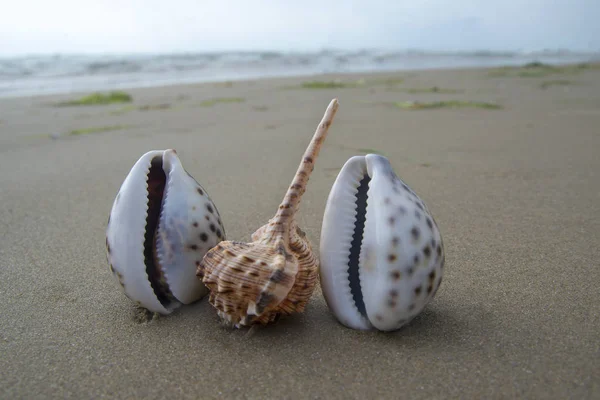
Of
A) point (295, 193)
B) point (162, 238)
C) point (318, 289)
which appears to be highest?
point (295, 193)

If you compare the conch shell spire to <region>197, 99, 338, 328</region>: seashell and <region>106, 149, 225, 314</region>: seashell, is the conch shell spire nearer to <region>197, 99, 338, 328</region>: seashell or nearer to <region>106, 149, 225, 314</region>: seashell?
<region>197, 99, 338, 328</region>: seashell

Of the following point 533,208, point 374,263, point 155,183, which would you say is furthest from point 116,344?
point 533,208

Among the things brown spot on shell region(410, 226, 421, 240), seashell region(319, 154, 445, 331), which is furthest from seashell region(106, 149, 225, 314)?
brown spot on shell region(410, 226, 421, 240)

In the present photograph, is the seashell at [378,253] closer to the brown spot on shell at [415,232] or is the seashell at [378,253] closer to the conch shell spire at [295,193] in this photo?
the brown spot on shell at [415,232]

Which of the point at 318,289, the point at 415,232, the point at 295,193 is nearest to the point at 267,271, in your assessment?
the point at 295,193

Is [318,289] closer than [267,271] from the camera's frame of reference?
No

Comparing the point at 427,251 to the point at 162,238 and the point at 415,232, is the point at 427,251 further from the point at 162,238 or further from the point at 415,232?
the point at 162,238

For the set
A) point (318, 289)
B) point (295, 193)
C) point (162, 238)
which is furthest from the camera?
point (318, 289)

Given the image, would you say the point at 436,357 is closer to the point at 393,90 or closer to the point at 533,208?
the point at 533,208
